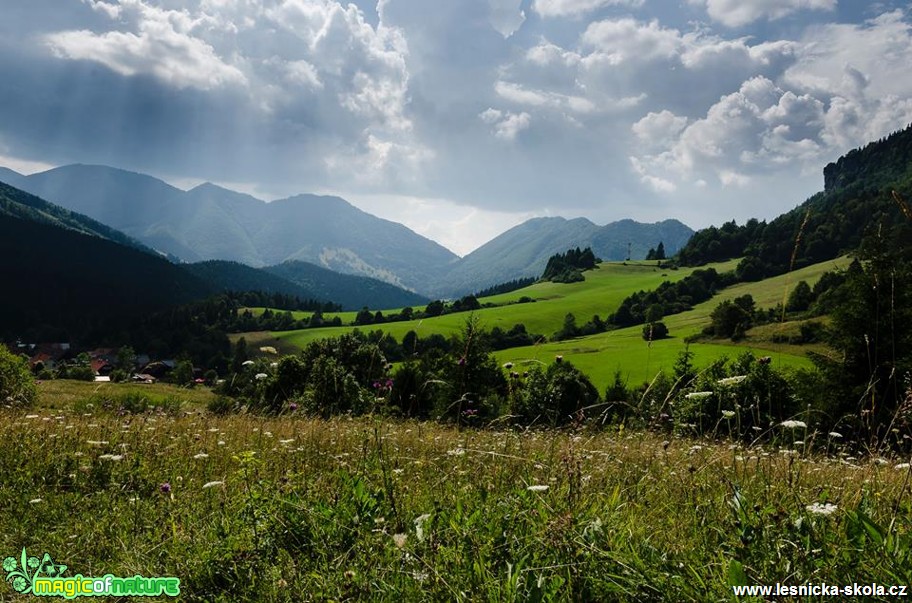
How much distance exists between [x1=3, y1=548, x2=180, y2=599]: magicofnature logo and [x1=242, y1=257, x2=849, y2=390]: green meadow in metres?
55.5

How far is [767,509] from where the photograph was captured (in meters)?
2.86

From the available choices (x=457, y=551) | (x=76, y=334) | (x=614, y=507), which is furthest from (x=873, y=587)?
(x=76, y=334)

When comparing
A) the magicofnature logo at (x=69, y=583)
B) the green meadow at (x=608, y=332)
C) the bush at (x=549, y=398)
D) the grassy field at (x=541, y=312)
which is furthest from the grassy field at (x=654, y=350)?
the magicofnature logo at (x=69, y=583)

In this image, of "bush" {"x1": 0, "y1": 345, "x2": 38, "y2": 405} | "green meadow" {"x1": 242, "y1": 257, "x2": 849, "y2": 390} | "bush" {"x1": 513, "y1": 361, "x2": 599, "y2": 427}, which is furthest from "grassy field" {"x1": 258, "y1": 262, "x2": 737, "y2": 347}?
"bush" {"x1": 0, "y1": 345, "x2": 38, "y2": 405}

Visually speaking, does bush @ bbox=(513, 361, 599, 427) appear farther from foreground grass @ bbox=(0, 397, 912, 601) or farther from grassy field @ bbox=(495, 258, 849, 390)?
grassy field @ bbox=(495, 258, 849, 390)

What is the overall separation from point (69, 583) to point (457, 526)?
2800 millimetres

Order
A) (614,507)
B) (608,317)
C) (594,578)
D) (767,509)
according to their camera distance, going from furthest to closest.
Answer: (608,317) < (614,507) < (767,509) < (594,578)

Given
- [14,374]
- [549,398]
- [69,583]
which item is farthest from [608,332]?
[69,583]

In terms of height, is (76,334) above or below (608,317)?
below

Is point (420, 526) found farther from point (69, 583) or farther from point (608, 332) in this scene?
point (608, 332)

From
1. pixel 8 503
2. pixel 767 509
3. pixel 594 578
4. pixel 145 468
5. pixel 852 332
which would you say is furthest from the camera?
pixel 852 332

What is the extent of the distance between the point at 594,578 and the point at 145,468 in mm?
5337

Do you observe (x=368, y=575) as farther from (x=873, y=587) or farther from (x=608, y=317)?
(x=608, y=317)

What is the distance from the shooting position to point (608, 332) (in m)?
129
